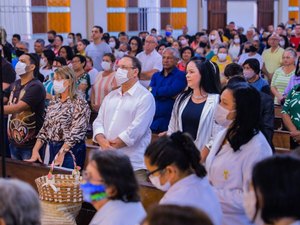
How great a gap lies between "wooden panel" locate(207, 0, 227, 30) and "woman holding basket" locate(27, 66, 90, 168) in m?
15.4

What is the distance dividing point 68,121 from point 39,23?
32.7 feet

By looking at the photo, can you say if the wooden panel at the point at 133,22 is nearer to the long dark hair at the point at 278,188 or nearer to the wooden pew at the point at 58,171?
the wooden pew at the point at 58,171

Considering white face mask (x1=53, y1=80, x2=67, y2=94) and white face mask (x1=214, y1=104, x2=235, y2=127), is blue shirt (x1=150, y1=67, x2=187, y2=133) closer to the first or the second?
white face mask (x1=53, y1=80, x2=67, y2=94)

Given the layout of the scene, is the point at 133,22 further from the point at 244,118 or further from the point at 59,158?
the point at 244,118

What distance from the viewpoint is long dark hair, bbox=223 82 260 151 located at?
385 cm

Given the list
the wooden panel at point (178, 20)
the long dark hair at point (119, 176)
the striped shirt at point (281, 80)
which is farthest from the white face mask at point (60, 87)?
the wooden panel at point (178, 20)

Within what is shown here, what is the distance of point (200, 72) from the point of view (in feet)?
16.6

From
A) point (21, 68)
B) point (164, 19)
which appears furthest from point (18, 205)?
point (164, 19)

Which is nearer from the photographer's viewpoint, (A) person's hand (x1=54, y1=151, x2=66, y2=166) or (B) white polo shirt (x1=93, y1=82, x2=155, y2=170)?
(B) white polo shirt (x1=93, y1=82, x2=155, y2=170)

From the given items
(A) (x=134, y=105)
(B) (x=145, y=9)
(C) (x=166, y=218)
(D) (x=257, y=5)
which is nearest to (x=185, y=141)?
(C) (x=166, y=218)

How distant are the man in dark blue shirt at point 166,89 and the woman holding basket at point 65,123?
1277 mm

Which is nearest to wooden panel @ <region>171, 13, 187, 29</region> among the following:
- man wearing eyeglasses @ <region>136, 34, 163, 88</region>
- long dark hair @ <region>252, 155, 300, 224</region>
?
man wearing eyeglasses @ <region>136, 34, 163, 88</region>

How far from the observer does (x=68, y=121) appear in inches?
214

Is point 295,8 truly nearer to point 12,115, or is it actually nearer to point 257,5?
point 257,5
